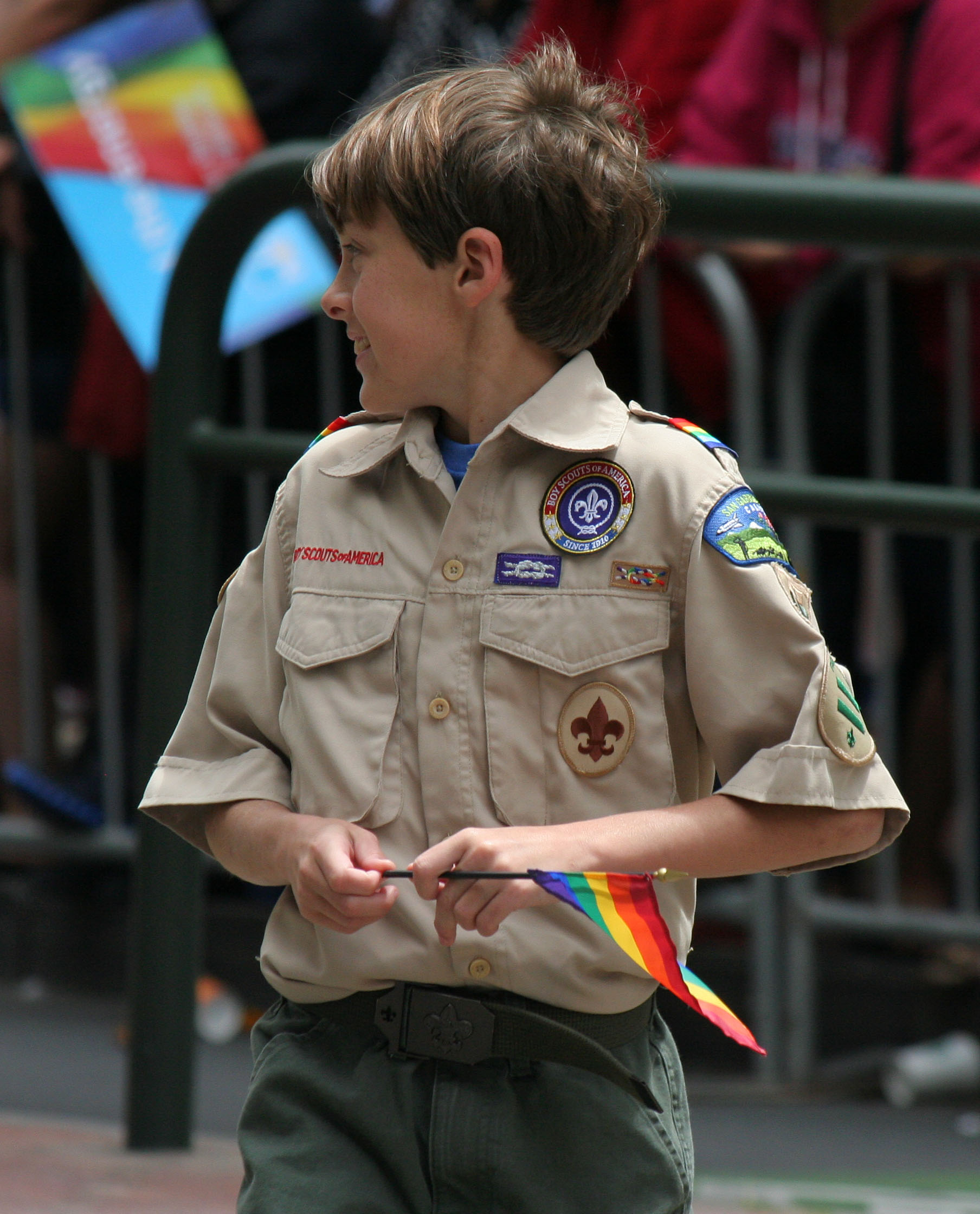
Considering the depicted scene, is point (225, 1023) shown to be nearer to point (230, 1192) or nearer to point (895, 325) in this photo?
point (230, 1192)

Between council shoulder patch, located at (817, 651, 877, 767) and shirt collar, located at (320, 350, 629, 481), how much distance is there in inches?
10.3

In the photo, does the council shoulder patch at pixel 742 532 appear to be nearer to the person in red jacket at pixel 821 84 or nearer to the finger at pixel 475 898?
the finger at pixel 475 898

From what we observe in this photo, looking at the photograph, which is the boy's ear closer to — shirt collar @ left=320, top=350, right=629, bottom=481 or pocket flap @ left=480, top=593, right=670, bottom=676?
shirt collar @ left=320, top=350, right=629, bottom=481

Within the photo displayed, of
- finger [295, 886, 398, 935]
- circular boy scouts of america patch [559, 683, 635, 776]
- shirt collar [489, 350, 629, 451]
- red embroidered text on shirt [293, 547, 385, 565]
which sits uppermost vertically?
shirt collar [489, 350, 629, 451]

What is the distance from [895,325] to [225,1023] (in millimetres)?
1923

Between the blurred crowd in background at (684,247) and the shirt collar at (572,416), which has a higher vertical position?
the blurred crowd in background at (684,247)

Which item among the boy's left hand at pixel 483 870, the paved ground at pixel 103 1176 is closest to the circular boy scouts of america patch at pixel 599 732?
the boy's left hand at pixel 483 870

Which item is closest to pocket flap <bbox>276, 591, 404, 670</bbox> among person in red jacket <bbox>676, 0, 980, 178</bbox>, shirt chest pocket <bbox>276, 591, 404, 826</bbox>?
shirt chest pocket <bbox>276, 591, 404, 826</bbox>

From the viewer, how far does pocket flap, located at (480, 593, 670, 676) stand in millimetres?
1425

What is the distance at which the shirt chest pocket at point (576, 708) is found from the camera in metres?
1.42

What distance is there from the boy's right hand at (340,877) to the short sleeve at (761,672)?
29 cm

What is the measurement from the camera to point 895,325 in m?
3.53

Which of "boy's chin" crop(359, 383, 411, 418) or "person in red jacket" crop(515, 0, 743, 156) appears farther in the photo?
"person in red jacket" crop(515, 0, 743, 156)

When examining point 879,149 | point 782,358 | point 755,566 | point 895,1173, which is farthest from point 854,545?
point 755,566
